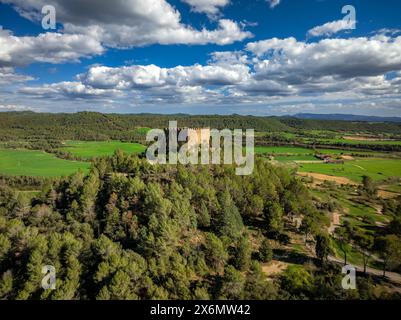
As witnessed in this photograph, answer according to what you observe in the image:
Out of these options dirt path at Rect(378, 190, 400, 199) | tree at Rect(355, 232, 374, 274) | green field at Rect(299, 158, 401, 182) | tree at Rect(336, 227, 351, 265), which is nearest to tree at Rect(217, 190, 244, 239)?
tree at Rect(336, 227, 351, 265)

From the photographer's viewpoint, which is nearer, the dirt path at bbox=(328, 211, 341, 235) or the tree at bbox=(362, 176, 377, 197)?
the dirt path at bbox=(328, 211, 341, 235)

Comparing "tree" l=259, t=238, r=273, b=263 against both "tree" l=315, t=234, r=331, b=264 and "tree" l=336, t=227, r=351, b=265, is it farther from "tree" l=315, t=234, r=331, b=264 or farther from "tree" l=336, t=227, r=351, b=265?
"tree" l=336, t=227, r=351, b=265

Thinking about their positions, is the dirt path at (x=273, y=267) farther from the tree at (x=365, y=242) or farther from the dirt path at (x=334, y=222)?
the dirt path at (x=334, y=222)

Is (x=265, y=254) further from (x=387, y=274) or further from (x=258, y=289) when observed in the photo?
(x=387, y=274)

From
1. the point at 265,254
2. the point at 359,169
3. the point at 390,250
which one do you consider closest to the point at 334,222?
the point at 390,250

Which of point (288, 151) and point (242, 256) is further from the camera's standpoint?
point (288, 151)

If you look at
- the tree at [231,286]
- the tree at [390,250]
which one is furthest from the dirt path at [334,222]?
the tree at [231,286]
